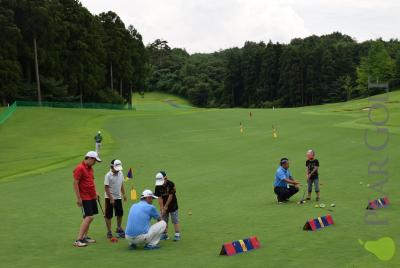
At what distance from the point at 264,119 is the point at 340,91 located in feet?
273

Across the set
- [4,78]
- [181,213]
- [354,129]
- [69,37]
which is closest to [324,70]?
[69,37]

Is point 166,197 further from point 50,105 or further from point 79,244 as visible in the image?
point 50,105

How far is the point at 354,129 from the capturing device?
152ft

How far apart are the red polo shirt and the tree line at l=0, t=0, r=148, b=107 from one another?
64327 millimetres

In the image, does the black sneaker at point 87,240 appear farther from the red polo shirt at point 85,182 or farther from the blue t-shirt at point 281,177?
the blue t-shirt at point 281,177

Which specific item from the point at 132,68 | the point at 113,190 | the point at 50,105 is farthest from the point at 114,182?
the point at 132,68

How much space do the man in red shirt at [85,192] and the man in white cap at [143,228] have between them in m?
1.14

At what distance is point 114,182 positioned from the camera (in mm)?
14477

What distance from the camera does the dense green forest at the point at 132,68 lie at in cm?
7838

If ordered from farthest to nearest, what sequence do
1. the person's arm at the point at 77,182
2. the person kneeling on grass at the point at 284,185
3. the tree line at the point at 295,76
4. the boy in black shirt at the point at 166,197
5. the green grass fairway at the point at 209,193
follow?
the tree line at the point at 295,76 < the person kneeling on grass at the point at 284,185 < the boy in black shirt at the point at 166,197 < the person's arm at the point at 77,182 < the green grass fairway at the point at 209,193

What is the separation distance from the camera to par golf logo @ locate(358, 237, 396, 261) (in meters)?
10.9

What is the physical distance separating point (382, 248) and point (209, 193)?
11.2 m

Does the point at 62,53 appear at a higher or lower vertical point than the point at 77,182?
higher

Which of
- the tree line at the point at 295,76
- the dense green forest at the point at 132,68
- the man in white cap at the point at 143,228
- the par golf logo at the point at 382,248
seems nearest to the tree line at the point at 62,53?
the dense green forest at the point at 132,68
